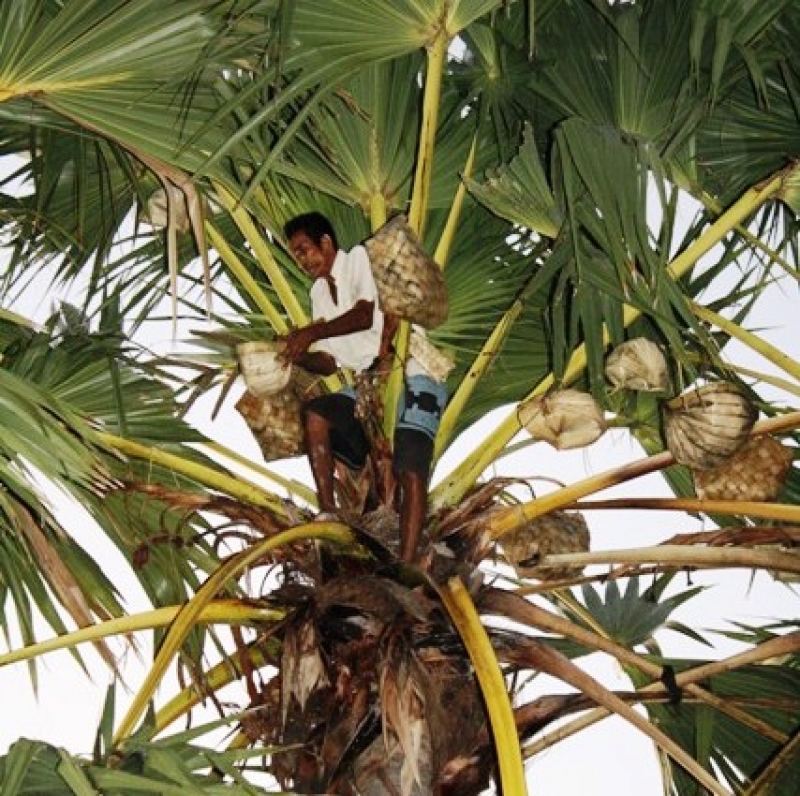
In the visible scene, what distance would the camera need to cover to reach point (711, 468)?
473cm

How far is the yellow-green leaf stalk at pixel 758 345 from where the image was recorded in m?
4.81

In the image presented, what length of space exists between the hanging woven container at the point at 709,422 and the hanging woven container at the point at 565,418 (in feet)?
0.75

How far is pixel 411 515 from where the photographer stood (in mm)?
4527

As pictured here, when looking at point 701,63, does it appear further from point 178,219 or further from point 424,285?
point 178,219

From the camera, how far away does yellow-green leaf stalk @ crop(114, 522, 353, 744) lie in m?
3.88

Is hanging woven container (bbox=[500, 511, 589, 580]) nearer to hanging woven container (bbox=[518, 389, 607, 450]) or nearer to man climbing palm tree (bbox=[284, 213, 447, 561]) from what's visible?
hanging woven container (bbox=[518, 389, 607, 450])

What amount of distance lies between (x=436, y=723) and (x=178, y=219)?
2.10 metres

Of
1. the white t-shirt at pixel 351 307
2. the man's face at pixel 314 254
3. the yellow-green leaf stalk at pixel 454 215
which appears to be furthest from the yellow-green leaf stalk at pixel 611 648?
the man's face at pixel 314 254

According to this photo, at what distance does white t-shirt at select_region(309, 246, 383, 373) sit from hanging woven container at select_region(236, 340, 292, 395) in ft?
0.55

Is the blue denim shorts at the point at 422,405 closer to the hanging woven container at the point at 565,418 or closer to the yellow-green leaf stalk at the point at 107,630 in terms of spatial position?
the hanging woven container at the point at 565,418

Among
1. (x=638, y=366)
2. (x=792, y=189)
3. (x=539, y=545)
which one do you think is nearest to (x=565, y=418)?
(x=638, y=366)

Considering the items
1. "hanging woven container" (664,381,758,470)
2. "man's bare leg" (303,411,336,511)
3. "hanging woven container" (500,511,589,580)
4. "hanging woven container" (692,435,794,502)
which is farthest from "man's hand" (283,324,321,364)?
"hanging woven container" (692,435,794,502)

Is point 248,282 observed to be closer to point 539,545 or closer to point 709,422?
point 539,545

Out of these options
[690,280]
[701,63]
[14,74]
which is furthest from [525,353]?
[14,74]
